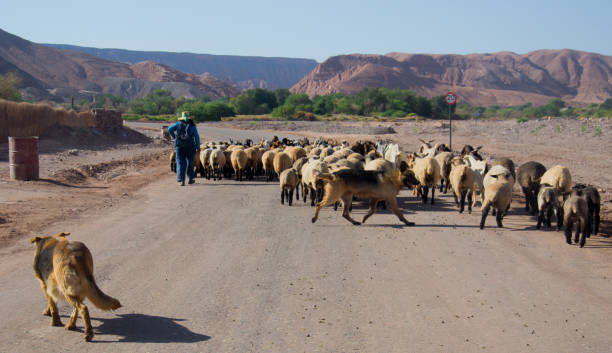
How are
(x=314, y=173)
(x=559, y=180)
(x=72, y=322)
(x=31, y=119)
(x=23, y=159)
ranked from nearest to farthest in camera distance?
1. (x=72, y=322)
2. (x=559, y=180)
3. (x=314, y=173)
4. (x=23, y=159)
5. (x=31, y=119)

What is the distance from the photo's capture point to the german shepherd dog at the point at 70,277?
4.54 metres

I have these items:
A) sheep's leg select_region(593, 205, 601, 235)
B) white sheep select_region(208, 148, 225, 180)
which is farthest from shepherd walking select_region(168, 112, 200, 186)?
sheep's leg select_region(593, 205, 601, 235)

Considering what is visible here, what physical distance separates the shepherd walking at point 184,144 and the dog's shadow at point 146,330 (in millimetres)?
9999

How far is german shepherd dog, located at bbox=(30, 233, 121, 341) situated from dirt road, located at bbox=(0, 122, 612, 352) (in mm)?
295

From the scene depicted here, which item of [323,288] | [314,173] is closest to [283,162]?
[314,173]

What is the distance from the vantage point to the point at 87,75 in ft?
468

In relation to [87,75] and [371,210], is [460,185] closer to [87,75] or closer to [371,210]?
[371,210]

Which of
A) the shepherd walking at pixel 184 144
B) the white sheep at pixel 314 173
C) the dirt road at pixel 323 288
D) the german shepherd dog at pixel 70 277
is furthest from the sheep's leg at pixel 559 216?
the shepherd walking at pixel 184 144

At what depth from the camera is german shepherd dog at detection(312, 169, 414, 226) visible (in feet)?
31.0

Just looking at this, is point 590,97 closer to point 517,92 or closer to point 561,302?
point 517,92

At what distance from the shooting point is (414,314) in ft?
17.4

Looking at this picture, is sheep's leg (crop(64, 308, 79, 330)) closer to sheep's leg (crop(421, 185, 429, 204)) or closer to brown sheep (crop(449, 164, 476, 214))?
brown sheep (crop(449, 164, 476, 214))

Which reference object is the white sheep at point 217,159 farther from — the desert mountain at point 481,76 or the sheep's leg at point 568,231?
the desert mountain at point 481,76

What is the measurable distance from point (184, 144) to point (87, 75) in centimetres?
14108
